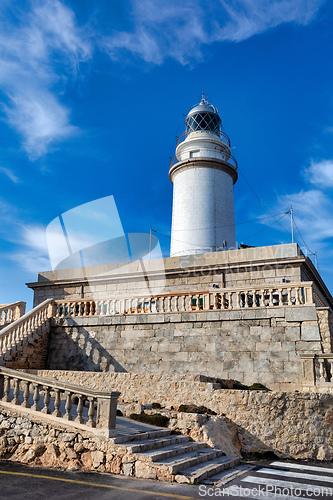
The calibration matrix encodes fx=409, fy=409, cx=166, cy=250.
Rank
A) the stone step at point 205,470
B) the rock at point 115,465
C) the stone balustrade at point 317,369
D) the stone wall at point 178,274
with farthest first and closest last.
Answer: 1. the stone wall at point 178,274
2. the stone balustrade at point 317,369
3. the rock at point 115,465
4. the stone step at point 205,470

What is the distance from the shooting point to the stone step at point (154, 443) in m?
7.20

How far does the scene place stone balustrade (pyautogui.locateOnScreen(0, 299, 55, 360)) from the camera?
13758 mm

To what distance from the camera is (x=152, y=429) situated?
28.9 ft

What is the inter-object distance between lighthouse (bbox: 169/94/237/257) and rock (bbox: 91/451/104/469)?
1684cm

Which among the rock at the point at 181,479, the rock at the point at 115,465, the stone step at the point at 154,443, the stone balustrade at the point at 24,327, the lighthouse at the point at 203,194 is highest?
the lighthouse at the point at 203,194

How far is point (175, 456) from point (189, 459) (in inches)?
14.4

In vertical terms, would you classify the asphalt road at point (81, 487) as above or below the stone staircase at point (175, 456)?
below

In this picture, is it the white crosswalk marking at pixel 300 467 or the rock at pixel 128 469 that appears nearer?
the rock at pixel 128 469

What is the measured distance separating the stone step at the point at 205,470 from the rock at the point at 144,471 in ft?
1.40

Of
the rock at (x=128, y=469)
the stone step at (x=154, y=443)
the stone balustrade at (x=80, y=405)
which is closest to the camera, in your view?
the rock at (x=128, y=469)

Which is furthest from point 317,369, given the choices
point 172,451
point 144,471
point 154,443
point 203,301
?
point 144,471

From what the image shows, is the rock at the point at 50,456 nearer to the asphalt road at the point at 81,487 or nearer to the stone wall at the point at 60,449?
the stone wall at the point at 60,449

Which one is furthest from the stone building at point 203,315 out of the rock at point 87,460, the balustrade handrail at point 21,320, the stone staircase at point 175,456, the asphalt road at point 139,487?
the rock at point 87,460

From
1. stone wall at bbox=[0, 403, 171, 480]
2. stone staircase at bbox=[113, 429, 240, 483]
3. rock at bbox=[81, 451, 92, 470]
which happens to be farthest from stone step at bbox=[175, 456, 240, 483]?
rock at bbox=[81, 451, 92, 470]
